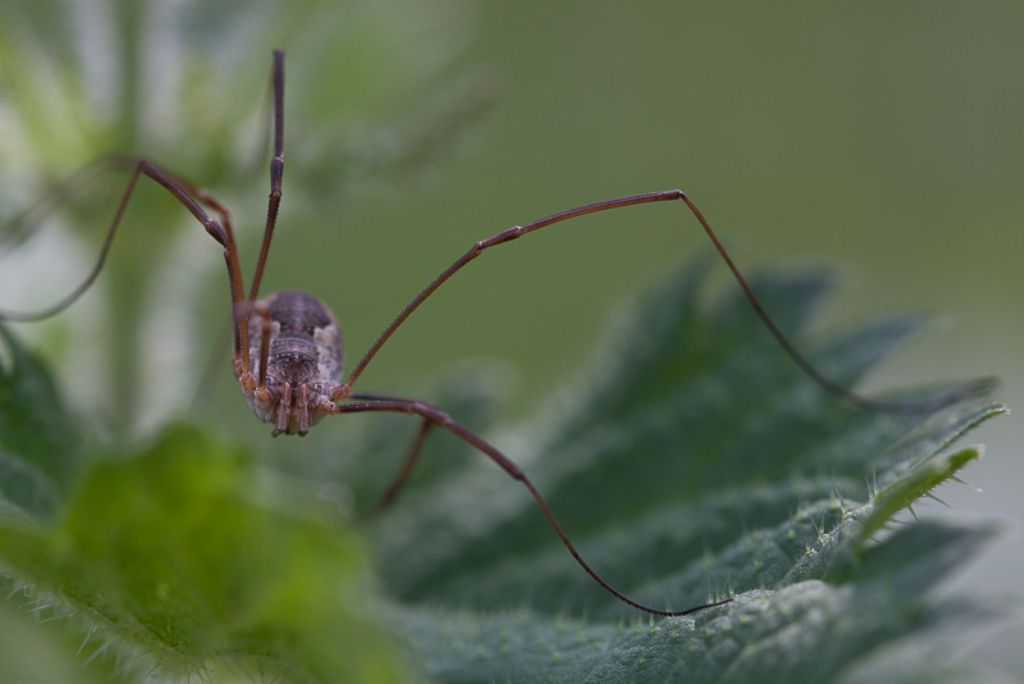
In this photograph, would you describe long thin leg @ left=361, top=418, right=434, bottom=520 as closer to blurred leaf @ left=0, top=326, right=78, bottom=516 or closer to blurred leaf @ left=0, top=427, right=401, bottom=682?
blurred leaf @ left=0, top=326, right=78, bottom=516

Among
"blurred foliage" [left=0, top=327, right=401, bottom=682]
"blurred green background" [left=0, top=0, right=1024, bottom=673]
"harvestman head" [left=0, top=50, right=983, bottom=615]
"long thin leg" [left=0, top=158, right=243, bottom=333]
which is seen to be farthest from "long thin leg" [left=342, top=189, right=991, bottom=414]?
"blurred foliage" [left=0, top=327, right=401, bottom=682]

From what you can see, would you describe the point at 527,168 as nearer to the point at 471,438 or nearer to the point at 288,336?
the point at 288,336

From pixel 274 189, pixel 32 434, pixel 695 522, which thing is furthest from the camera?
pixel 274 189

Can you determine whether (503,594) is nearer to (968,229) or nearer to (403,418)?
(403,418)

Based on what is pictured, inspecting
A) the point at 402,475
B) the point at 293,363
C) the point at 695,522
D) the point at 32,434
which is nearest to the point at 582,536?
the point at 695,522

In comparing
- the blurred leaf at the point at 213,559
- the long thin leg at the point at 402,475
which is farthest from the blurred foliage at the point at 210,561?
the long thin leg at the point at 402,475

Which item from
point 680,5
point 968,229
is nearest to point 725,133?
point 680,5
